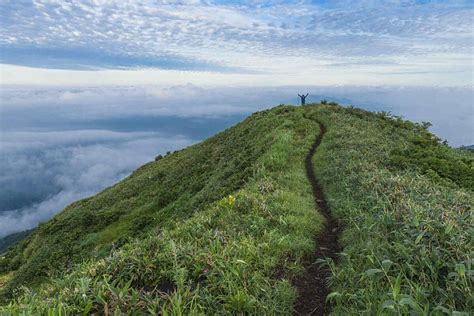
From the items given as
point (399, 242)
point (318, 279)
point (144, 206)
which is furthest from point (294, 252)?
point (144, 206)

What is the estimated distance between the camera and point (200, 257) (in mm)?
7520

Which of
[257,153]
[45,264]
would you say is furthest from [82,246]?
[257,153]

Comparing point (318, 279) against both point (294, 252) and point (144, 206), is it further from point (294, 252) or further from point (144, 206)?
point (144, 206)

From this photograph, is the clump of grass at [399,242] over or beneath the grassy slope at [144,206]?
over

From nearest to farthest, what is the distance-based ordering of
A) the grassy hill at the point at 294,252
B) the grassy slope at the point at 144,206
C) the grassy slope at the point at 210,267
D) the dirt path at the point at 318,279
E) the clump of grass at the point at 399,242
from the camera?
the clump of grass at the point at 399,242 < the grassy hill at the point at 294,252 < the grassy slope at the point at 210,267 < the dirt path at the point at 318,279 < the grassy slope at the point at 144,206

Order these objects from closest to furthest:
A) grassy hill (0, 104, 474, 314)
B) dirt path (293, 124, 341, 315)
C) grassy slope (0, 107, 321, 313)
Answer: grassy hill (0, 104, 474, 314) → grassy slope (0, 107, 321, 313) → dirt path (293, 124, 341, 315)

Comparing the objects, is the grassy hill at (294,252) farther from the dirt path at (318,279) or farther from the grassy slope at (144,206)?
the grassy slope at (144,206)

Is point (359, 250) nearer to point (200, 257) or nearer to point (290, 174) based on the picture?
point (200, 257)

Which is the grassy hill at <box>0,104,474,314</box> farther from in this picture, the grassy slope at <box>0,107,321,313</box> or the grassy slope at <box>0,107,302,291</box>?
the grassy slope at <box>0,107,302,291</box>

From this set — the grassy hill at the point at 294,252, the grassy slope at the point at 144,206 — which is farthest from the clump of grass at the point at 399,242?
the grassy slope at the point at 144,206

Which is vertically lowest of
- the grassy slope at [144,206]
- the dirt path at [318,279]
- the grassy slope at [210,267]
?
the grassy slope at [144,206]

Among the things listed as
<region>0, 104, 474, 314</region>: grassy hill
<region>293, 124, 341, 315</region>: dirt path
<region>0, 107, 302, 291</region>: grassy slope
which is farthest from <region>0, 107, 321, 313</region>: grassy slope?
<region>0, 107, 302, 291</region>: grassy slope

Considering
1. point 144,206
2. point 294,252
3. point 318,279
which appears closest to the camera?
point 318,279

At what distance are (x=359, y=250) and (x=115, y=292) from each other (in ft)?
17.4
